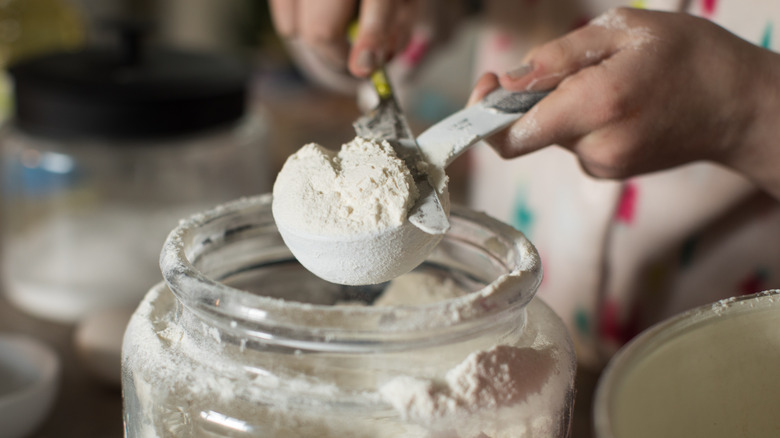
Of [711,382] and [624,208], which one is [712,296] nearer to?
[624,208]

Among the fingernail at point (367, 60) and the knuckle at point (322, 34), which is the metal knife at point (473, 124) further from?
the knuckle at point (322, 34)

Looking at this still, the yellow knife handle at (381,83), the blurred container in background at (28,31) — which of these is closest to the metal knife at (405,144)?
the yellow knife handle at (381,83)

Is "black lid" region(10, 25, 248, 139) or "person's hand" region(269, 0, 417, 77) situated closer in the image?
"person's hand" region(269, 0, 417, 77)

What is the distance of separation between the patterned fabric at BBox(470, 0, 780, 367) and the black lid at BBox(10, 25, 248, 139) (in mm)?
275

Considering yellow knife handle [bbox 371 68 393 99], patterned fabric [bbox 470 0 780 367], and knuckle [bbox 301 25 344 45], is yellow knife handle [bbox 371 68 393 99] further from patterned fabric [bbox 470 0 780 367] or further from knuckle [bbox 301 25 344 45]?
patterned fabric [bbox 470 0 780 367]

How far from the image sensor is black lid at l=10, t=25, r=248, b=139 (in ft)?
2.22

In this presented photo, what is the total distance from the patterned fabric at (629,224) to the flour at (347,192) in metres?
0.34

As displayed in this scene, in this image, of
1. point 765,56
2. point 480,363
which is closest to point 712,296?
point 765,56

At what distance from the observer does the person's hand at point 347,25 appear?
473 mm

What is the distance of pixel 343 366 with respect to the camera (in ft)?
0.90

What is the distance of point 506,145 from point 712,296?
1.19 ft

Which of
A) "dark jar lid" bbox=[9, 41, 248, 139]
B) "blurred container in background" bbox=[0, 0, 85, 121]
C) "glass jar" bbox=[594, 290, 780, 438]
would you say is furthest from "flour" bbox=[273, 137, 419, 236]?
"blurred container in background" bbox=[0, 0, 85, 121]

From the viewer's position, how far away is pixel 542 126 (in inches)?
13.4

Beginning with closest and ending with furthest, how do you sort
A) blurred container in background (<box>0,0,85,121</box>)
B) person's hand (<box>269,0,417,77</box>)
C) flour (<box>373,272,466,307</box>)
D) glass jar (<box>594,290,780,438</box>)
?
glass jar (<box>594,290,780,438</box>) < flour (<box>373,272,466,307</box>) < person's hand (<box>269,0,417,77</box>) < blurred container in background (<box>0,0,85,121</box>)
